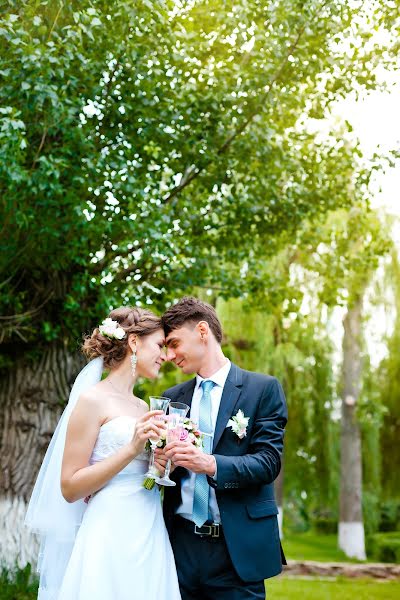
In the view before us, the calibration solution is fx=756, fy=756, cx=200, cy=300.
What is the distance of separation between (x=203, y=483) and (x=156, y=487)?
0.26 metres

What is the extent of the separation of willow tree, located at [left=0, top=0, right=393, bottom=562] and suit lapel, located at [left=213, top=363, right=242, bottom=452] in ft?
9.42

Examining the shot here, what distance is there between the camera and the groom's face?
415cm

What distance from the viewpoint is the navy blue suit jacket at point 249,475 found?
3.72 meters

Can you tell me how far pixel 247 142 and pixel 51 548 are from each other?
18.3 ft

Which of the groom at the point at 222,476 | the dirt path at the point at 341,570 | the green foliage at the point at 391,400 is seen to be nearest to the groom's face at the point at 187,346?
the groom at the point at 222,476

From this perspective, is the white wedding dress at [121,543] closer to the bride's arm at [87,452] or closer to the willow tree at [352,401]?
the bride's arm at [87,452]

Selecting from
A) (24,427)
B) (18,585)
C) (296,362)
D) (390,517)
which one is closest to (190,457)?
(18,585)

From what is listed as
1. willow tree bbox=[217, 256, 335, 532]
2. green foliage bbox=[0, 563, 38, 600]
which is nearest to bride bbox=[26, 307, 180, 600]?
green foliage bbox=[0, 563, 38, 600]

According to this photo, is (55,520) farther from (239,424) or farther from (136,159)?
(136,159)

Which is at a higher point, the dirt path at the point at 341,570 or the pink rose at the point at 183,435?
the pink rose at the point at 183,435

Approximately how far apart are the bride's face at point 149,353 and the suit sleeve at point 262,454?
0.61 metres

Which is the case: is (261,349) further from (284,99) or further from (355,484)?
(284,99)

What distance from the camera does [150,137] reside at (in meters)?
8.01

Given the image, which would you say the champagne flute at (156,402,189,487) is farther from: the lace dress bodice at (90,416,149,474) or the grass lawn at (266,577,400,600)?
the grass lawn at (266,577,400,600)
